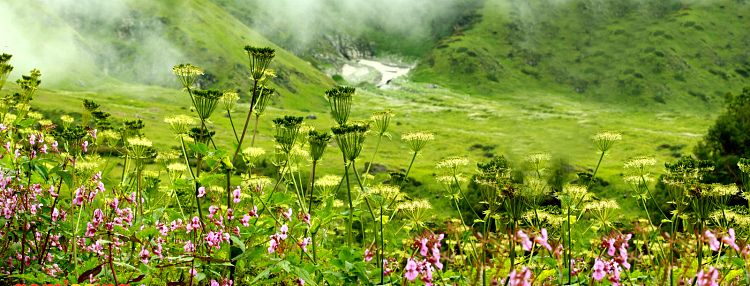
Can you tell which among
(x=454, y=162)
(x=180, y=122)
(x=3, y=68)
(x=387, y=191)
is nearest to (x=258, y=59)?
(x=180, y=122)

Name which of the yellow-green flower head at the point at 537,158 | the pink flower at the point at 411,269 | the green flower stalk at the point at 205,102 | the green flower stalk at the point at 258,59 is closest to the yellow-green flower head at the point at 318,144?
the green flower stalk at the point at 258,59

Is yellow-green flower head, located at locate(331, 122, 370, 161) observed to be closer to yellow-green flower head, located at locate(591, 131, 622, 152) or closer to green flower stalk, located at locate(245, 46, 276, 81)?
green flower stalk, located at locate(245, 46, 276, 81)

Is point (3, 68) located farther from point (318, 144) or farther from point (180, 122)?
point (318, 144)

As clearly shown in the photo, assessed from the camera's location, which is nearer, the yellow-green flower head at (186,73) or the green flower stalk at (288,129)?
the green flower stalk at (288,129)

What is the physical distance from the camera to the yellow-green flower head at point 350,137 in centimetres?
693

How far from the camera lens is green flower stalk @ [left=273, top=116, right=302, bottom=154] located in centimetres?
752

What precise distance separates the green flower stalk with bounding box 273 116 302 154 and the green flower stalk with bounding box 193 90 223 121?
86 cm

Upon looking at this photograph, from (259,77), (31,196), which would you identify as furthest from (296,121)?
(31,196)

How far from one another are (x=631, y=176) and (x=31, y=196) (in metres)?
10.4

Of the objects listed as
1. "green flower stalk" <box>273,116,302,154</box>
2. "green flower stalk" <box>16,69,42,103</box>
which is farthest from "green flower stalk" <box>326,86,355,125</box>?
"green flower stalk" <box>16,69,42,103</box>

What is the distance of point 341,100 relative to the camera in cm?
786

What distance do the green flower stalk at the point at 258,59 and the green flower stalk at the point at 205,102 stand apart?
573mm

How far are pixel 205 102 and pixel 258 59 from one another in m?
0.91

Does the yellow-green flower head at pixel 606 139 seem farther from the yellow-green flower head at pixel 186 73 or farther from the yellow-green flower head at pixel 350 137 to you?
the yellow-green flower head at pixel 186 73
